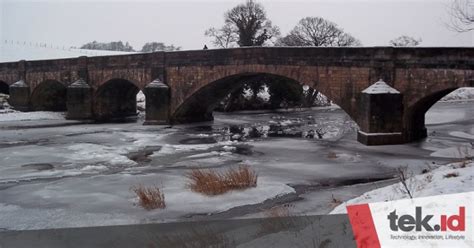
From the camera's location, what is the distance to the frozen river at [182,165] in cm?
813

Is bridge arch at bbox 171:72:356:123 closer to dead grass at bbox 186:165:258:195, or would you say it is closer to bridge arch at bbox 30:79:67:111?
bridge arch at bbox 30:79:67:111

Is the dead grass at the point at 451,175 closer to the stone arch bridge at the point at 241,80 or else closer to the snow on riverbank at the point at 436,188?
the snow on riverbank at the point at 436,188

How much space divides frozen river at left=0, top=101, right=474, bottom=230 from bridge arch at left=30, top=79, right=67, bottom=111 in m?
11.0

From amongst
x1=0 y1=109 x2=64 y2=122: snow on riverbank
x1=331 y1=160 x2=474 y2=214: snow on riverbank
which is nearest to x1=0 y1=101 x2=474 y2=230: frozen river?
x1=331 y1=160 x2=474 y2=214: snow on riverbank

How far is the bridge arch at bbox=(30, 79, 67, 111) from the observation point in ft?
111

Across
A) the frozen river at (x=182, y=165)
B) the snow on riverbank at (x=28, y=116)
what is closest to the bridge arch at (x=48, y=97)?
the snow on riverbank at (x=28, y=116)

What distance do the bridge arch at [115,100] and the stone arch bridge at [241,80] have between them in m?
0.07

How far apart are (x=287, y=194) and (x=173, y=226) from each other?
2.81 meters

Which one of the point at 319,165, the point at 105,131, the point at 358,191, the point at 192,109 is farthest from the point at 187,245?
the point at 192,109

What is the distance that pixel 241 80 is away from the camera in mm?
24922

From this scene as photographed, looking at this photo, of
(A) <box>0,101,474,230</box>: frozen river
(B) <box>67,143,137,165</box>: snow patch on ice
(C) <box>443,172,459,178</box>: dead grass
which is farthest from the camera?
(B) <box>67,143,137,165</box>: snow patch on ice

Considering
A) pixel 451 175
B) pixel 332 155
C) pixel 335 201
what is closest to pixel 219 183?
pixel 335 201

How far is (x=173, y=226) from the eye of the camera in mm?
7203

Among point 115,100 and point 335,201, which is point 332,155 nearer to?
point 335,201
